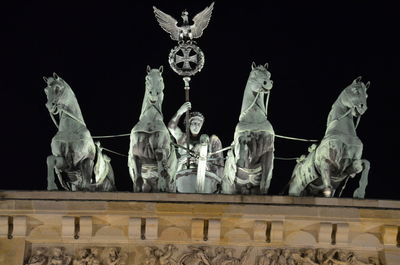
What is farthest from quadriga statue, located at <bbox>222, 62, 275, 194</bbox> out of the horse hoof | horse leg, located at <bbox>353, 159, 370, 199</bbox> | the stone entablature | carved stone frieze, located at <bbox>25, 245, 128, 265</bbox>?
carved stone frieze, located at <bbox>25, 245, 128, 265</bbox>

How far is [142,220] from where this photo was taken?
2700 centimetres

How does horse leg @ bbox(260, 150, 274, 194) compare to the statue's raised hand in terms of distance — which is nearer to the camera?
horse leg @ bbox(260, 150, 274, 194)

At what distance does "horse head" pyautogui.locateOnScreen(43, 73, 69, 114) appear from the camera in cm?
2866

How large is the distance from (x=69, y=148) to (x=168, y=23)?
178 inches

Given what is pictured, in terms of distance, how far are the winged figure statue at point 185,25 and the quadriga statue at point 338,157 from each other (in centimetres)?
392

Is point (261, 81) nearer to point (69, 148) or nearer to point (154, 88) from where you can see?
point (154, 88)

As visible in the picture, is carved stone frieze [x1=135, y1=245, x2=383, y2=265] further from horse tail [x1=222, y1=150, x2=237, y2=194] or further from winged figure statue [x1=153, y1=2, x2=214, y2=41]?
winged figure statue [x1=153, y1=2, x2=214, y2=41]

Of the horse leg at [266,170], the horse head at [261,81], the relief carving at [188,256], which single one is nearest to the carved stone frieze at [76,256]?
the relief carving at [188,256]

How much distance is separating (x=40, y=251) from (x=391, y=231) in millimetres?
5233

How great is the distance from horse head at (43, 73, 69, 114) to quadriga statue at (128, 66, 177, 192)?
128cm

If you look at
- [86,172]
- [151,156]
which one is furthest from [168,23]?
[86,172]

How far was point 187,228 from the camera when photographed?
1065 inches

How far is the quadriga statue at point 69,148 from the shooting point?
2828cm

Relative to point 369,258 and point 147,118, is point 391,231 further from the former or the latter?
point 147,118
